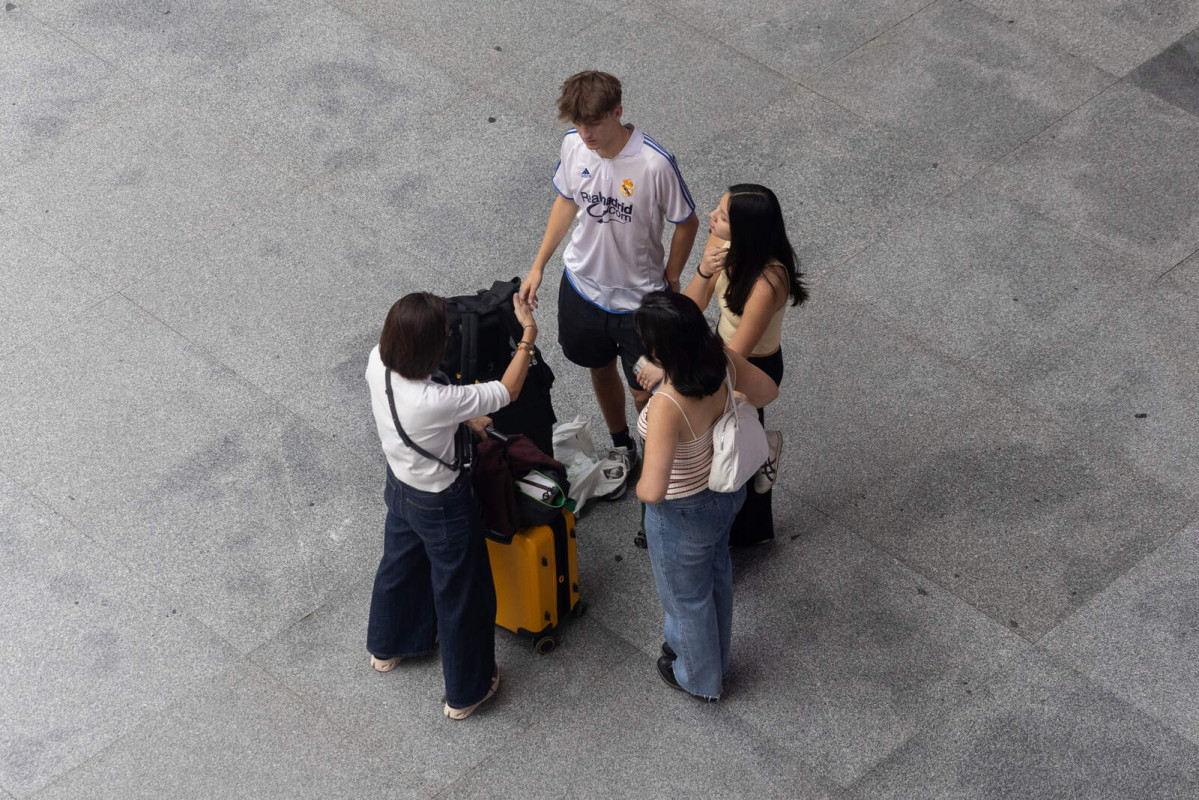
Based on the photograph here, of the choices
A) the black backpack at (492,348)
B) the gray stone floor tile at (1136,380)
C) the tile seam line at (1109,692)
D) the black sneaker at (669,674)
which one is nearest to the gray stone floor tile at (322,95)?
the black backpack at (492,348)

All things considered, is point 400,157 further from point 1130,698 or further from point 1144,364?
point 1130,698

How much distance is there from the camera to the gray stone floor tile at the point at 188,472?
543 centimetres

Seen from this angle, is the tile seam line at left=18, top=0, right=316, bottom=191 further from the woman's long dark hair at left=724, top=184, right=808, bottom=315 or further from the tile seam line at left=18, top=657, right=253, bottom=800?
the woman's long dark hair at left=724, top=184, right=808, bottom=315

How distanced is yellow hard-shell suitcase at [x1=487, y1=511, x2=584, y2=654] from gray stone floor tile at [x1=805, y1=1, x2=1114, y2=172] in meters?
3.98

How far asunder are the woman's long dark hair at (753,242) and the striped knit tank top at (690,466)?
67 cm

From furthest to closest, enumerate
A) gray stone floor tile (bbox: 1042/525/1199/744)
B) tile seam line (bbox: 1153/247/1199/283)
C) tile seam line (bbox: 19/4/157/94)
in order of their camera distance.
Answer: tile seam line (bbox: 19/4/157/94), tile seam line (bbox: 1153/247/1199/283), gray stone floor tile (bbox: 1042/525/1199/744)

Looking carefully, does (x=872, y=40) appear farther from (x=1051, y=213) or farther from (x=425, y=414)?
(x=425, y=414)

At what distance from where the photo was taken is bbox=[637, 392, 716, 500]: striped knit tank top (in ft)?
13.7

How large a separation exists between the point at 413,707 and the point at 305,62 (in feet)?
16.6

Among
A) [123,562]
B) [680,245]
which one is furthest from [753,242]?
[123,562]

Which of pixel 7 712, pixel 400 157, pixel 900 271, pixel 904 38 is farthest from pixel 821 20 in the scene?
pixel 7 712

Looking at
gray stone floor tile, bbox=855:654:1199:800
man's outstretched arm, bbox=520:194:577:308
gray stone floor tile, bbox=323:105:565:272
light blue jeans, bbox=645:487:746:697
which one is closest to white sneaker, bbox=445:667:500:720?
light blue jeans, bbox=645:487:746:697

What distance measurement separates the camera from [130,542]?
556cm

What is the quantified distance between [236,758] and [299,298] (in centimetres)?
281
